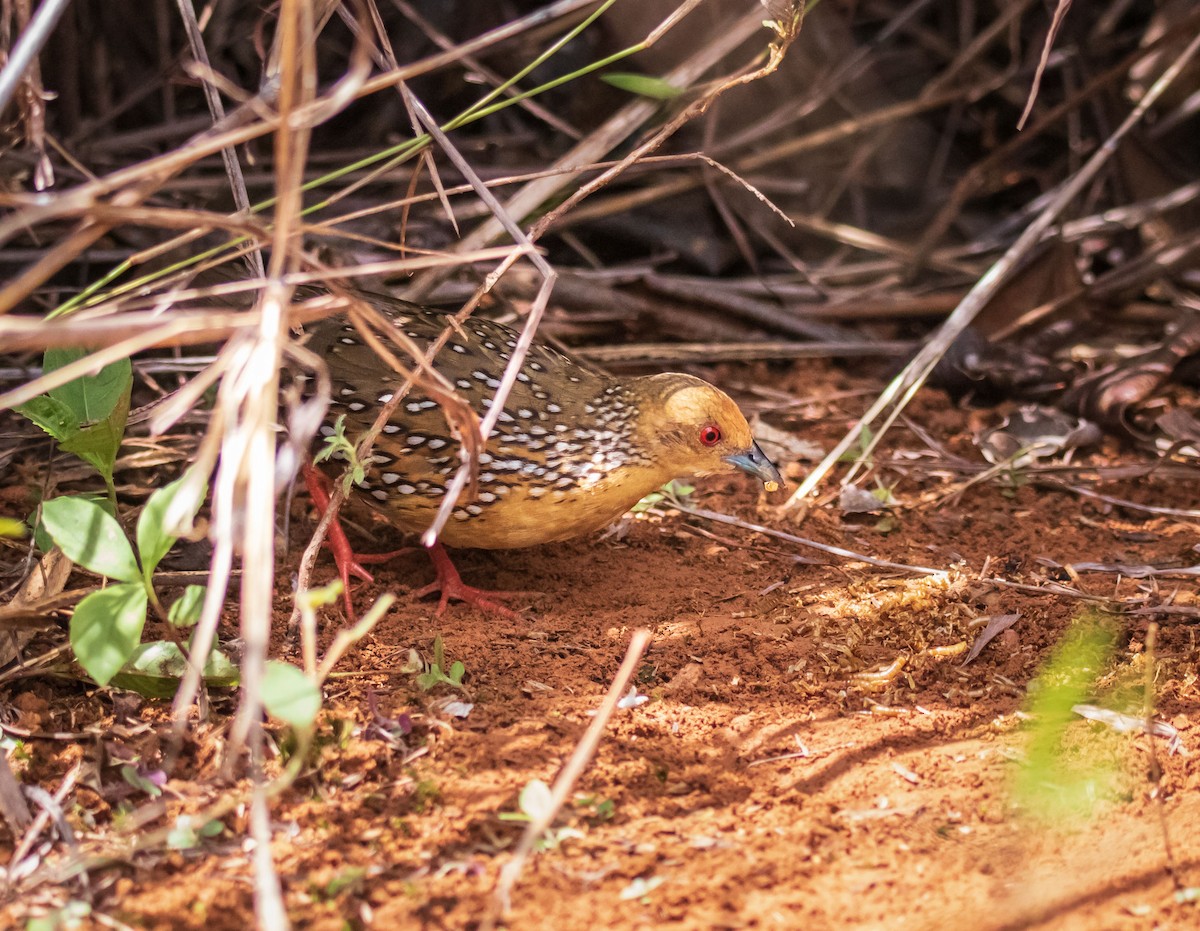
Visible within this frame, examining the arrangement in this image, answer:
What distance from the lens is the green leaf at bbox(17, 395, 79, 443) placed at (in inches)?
128

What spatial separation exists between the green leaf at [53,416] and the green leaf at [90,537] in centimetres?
57

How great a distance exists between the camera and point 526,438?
13.1 ft

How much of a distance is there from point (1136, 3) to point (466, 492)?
19.0 ft

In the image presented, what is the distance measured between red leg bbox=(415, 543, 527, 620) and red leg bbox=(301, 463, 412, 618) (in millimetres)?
241

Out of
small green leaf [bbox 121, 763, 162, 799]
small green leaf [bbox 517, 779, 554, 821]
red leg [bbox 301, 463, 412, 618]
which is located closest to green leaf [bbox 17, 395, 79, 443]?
red leg [bbox 301, 463, 412, 618]

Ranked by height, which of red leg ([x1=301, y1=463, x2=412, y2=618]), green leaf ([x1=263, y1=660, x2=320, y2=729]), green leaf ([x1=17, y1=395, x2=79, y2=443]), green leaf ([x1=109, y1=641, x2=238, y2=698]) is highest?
green leaf ([x1=17, y1=395, x2=79, y2=443])

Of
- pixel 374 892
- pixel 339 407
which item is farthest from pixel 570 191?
pixel 374 892

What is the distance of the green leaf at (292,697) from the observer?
7.20 feet

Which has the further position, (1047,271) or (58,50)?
(1047,271)

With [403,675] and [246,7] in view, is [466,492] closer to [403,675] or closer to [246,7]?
[403,675]

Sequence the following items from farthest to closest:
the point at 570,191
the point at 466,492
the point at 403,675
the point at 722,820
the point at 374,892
→ 1. the point at 570,191
2. the point at 466,492
3. the point at 403,675
4. the point at 722,820
5. the point at 374,892

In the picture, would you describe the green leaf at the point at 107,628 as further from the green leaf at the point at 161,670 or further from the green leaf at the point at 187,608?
the green leaf at the point at 161,670

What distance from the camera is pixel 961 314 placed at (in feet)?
16.8

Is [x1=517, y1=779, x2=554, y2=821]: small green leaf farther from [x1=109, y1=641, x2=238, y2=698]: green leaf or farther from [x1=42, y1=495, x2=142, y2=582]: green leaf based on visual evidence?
[x1=42, y1=495, x2=142, y2=582]: green leaf
